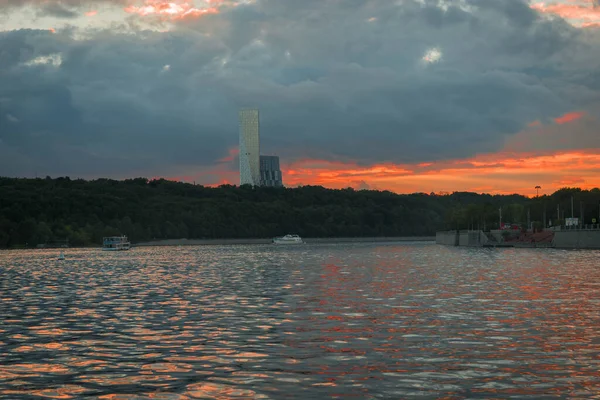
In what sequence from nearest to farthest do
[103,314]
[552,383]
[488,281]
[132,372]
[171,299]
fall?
[552,383], [132,372], [103,314], [171,299], [488,281]

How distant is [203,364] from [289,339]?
862 centimetres

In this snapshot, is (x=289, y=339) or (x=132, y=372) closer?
(x=132, y=372)

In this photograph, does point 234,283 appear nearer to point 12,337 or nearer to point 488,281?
point 488,281

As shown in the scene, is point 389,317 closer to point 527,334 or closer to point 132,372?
point 527,334

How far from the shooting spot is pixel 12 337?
4344cm

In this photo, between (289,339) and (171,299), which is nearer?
(289,339)

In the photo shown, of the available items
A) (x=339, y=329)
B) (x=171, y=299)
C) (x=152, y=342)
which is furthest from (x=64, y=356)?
(x=171, y=299)

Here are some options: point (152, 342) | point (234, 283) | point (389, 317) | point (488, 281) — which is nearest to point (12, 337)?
point (152, 342)

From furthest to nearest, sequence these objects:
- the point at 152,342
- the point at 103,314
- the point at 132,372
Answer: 1. the point at 103,314
2. the point at 152,342
3. the point at 132,372

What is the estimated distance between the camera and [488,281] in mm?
90625

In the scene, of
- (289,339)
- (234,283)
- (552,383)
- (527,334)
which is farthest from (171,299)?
(552,383)

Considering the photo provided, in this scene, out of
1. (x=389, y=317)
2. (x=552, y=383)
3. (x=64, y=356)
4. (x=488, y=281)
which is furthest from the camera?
(x=488, y=281)

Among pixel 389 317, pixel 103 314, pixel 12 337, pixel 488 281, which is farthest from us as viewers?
pixel 488 281

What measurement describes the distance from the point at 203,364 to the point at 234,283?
5769cm
